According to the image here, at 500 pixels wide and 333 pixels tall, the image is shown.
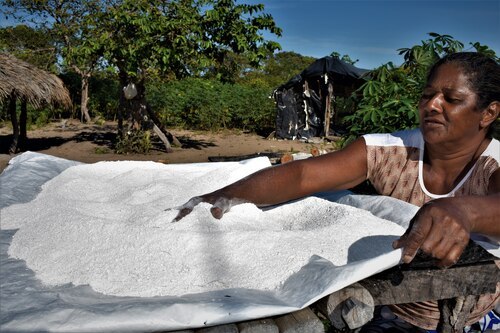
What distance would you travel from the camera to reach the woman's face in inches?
64.9

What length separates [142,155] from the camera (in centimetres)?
890

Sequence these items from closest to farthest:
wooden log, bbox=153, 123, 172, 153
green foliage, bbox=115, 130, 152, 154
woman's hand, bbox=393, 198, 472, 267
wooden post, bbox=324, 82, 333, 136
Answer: woman's hand, bbox=393, 198, 472, 267, green foliage, bbox=115, 130, 152, 154, wooden log, bbox=153, 123, 172, 153, wooden post, bbox=324, 82, 333, 136

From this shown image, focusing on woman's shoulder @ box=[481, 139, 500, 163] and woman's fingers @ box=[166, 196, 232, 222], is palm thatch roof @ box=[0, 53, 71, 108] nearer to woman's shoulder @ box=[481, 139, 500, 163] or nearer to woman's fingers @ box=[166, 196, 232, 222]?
woman's fingers @ box=[166, 196, 232, 222]

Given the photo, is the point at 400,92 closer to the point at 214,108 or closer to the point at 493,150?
the point at 493,150

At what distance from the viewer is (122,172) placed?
2.52 meters

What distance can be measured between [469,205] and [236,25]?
7233 mm

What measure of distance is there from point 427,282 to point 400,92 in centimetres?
228

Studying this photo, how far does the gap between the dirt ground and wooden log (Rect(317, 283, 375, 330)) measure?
6464 millimetres

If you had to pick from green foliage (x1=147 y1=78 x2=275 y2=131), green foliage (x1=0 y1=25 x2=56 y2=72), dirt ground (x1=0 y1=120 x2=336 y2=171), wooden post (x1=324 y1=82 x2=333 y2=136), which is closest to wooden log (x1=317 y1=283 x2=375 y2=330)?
dirt ground (x1=0 y1=120 x2=336 y2=171)

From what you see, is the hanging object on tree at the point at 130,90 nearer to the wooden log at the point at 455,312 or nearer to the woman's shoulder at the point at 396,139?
the woman's shoulder at the point at 396,139

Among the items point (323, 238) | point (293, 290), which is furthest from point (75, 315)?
point (323, 238)

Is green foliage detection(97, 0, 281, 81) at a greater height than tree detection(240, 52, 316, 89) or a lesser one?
lesser

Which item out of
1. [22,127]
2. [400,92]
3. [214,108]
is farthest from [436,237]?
[214,108]

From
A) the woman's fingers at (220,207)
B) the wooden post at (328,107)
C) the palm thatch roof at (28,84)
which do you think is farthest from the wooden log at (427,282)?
the wooden post at (328,107)
